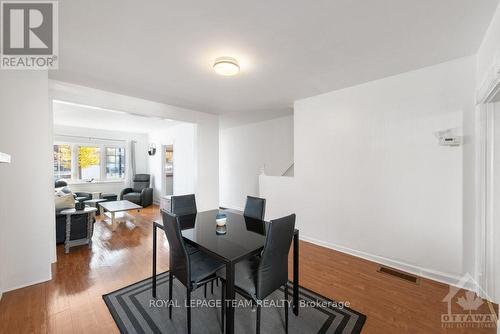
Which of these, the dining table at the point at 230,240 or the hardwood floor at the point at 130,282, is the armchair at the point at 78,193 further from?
the dining table at the point at 230,240

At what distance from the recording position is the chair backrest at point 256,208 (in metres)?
2.58

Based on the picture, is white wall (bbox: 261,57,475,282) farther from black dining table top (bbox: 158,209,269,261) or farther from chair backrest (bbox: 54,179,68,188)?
chair backrest (bbox: 54,179,68,188)

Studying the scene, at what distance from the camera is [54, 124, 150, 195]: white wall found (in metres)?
6.15

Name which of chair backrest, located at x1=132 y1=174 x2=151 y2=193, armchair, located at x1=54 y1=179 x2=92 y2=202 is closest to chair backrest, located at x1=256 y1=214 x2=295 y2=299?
armchair, located at x1=54 y1=179 x2=92 y2=202

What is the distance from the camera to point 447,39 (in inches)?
77.0

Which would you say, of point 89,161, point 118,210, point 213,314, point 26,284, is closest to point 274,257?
point 213,314

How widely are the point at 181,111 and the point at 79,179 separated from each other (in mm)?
4702

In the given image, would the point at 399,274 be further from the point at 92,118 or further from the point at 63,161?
the point at 63,161

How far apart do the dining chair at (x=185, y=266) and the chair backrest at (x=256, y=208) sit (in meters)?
0.86

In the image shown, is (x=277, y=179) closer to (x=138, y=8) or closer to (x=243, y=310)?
(x=243, y=310)

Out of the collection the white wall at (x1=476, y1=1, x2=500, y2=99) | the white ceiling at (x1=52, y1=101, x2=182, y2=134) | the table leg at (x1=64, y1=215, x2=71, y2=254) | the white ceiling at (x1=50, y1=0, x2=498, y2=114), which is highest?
the white ceiling at (x1=52, y1=101, x2=182, y2=134)

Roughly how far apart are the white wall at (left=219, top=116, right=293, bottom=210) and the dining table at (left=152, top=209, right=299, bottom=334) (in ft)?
9.84

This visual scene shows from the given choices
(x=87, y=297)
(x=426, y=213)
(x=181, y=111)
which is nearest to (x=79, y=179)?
(x=181, y=111)

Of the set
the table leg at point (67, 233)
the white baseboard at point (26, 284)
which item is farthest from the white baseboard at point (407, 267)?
the table leg at point (67, 233)
